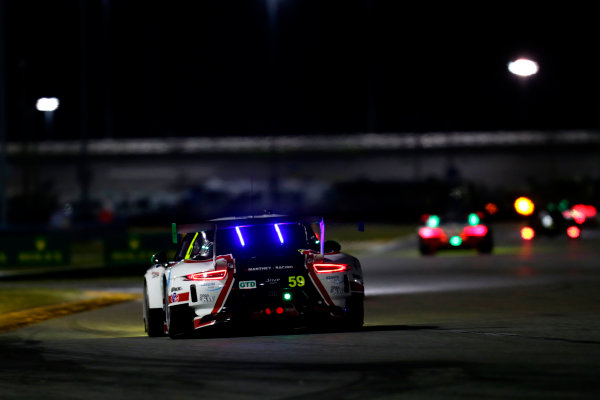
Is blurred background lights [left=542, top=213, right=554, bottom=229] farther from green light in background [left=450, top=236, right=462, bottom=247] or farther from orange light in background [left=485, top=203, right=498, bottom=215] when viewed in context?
orange light in background [left=485, top=203, right=498, bottom=215]

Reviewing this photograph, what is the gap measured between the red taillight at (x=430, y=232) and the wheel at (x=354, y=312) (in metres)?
24.3

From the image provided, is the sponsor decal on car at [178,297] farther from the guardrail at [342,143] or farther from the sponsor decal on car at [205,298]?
the guardrail at [342,143]

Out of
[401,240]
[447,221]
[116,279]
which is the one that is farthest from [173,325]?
[401,240]

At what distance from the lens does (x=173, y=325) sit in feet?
47.5

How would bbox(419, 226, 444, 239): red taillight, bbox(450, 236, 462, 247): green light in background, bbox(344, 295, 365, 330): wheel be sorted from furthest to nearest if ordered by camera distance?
bbox(419, 226, 444, 239): red taillight < bbox(450, 236, 462, 247): green light in background < bbox(344, 295, 365, 330): wheel

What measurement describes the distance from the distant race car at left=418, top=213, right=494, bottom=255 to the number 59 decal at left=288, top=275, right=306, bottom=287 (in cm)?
2477

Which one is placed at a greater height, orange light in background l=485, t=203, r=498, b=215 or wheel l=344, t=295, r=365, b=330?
wheel l=344, t=295, r=365, b=330

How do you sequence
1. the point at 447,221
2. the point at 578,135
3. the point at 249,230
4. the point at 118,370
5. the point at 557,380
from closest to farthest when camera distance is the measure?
the point at 557,380
the point at 118,370
the point at 249,230
the point at 447,221
the point at 578,135

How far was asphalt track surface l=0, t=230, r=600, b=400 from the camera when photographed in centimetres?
962

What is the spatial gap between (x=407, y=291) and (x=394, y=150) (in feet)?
278

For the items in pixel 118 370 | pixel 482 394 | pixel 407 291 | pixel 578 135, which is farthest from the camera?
pixel 578 135

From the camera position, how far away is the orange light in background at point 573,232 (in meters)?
53.2

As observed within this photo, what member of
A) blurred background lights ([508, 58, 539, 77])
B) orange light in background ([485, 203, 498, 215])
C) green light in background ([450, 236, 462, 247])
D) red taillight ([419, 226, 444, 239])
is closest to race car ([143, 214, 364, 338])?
blurred background lights ([508, 58, 539, 77])

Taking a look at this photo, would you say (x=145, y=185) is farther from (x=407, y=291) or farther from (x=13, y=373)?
(x=13, y=373)
